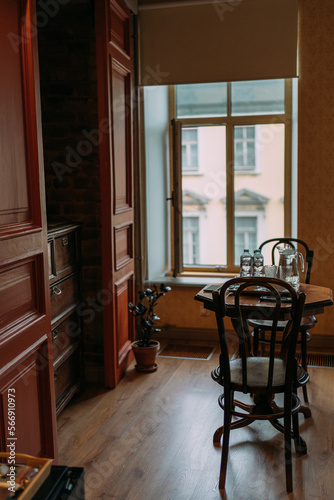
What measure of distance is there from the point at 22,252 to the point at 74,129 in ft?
Answer: 5.63

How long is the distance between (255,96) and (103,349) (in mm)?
2497

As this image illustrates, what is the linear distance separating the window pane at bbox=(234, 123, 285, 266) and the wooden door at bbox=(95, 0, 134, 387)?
3.86ft

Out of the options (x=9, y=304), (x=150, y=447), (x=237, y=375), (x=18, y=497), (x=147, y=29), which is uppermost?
(x=147, y=29)

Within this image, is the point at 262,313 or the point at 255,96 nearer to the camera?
the point at 262,313

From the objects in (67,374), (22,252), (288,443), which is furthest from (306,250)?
(22,252)

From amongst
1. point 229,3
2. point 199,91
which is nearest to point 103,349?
point 199,91

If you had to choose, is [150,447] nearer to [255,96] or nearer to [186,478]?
[186,478]

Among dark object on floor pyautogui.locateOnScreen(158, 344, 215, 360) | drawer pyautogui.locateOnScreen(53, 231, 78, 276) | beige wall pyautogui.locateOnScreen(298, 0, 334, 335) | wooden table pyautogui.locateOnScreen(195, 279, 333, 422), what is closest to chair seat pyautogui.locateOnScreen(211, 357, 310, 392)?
wooden table pyautogui.locateOnScreen(195, 279, 333, 422)

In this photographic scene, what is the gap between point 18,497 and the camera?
126 cm

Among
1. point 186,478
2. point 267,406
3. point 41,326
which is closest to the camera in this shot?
point 41,326

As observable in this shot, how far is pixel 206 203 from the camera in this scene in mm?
5031

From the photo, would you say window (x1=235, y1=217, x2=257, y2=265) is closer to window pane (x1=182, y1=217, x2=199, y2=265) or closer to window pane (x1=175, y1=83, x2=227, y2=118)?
window pane (x1=182, y1=217, x2=199, y2=265)

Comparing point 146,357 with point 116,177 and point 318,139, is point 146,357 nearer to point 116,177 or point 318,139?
point 116,177

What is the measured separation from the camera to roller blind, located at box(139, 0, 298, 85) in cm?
432
